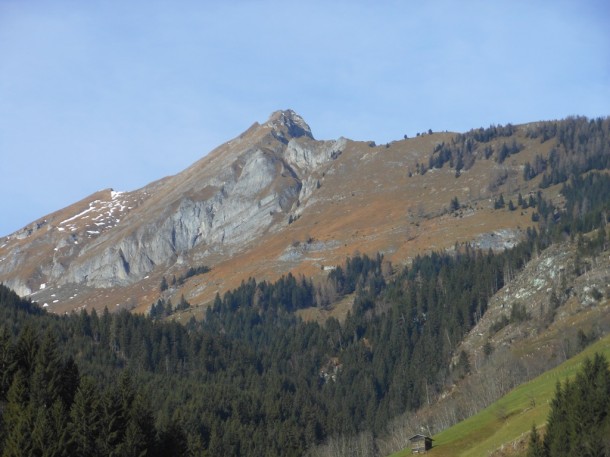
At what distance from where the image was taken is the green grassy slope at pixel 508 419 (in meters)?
119

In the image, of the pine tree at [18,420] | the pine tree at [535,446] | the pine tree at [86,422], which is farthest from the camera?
the pine tree at [535,446]

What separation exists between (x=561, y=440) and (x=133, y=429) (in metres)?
51.7

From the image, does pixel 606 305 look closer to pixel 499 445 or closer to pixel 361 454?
pixel 361 454

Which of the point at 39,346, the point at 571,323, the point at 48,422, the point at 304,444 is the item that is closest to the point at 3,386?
the point at 39,346

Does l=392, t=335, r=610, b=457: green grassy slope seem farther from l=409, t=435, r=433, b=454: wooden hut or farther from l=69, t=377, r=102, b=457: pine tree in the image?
l=69, t=377, r=102, b=457: pine tree

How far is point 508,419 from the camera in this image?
130 metres

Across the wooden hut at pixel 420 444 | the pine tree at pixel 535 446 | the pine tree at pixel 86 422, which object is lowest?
the wooden hut at pixel 420 444

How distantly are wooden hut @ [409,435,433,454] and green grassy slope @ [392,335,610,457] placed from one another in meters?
1.35

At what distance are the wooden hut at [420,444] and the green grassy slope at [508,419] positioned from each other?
135 centimetres

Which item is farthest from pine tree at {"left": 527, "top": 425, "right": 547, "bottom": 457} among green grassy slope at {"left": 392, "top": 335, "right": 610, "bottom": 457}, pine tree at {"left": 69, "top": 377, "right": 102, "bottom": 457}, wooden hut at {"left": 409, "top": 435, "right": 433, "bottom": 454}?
pine tree at {"left": 69, "top": 377, "right": 102, "bottom": 457}

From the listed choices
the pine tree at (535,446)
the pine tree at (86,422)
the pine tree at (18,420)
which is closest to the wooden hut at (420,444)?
the pine tree at (535,446)

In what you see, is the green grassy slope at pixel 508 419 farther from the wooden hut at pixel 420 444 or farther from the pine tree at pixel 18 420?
the pine tree at pixel 18 420

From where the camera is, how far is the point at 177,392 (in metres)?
195

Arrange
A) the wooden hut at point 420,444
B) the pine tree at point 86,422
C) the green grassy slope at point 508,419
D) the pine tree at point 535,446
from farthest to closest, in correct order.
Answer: the wooden hut at point 420,444, the green grassy slope at point 508,419, the pine tree at point 535,446, the pine tree at point 86,422
